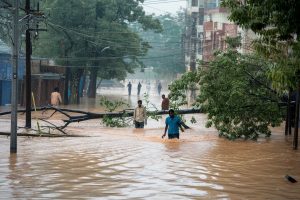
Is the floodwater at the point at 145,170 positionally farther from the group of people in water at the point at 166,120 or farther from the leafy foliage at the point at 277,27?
A: the leafy foliage at the point at 277,27

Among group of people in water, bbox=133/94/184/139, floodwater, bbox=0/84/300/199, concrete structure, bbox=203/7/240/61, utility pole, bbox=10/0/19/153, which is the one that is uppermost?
concrete structure, bbox=203/7/240/61

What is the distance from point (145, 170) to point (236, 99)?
7491mm

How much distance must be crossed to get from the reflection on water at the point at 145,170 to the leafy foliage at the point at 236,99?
163 cm

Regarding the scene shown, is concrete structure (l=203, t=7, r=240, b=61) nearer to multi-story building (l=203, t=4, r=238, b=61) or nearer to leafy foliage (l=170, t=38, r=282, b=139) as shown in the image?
multi-story building (l=203, t=4, r=238, b=61)

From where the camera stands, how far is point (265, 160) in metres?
12.8

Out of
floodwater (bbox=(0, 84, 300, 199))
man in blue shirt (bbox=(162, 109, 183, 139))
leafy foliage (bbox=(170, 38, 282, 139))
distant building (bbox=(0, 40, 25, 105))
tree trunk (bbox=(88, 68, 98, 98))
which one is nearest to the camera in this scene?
floodwater (bbox=(0, 84, 300, 199))

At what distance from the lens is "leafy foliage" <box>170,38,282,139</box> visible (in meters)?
17.6

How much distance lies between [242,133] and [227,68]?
2348 mm

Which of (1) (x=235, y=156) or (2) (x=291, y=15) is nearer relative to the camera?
(2) (x=291, y=15)

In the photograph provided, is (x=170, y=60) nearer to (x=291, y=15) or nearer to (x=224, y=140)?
(x=224, y=140)

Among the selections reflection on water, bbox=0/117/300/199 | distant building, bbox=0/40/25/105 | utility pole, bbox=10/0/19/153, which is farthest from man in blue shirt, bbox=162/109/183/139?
distant building, bbox=0/40/25/105

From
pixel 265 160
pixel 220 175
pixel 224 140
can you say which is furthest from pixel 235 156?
pixel 224 140

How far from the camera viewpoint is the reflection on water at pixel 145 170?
849 cm

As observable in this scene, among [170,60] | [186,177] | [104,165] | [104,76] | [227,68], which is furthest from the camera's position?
[170,60]
